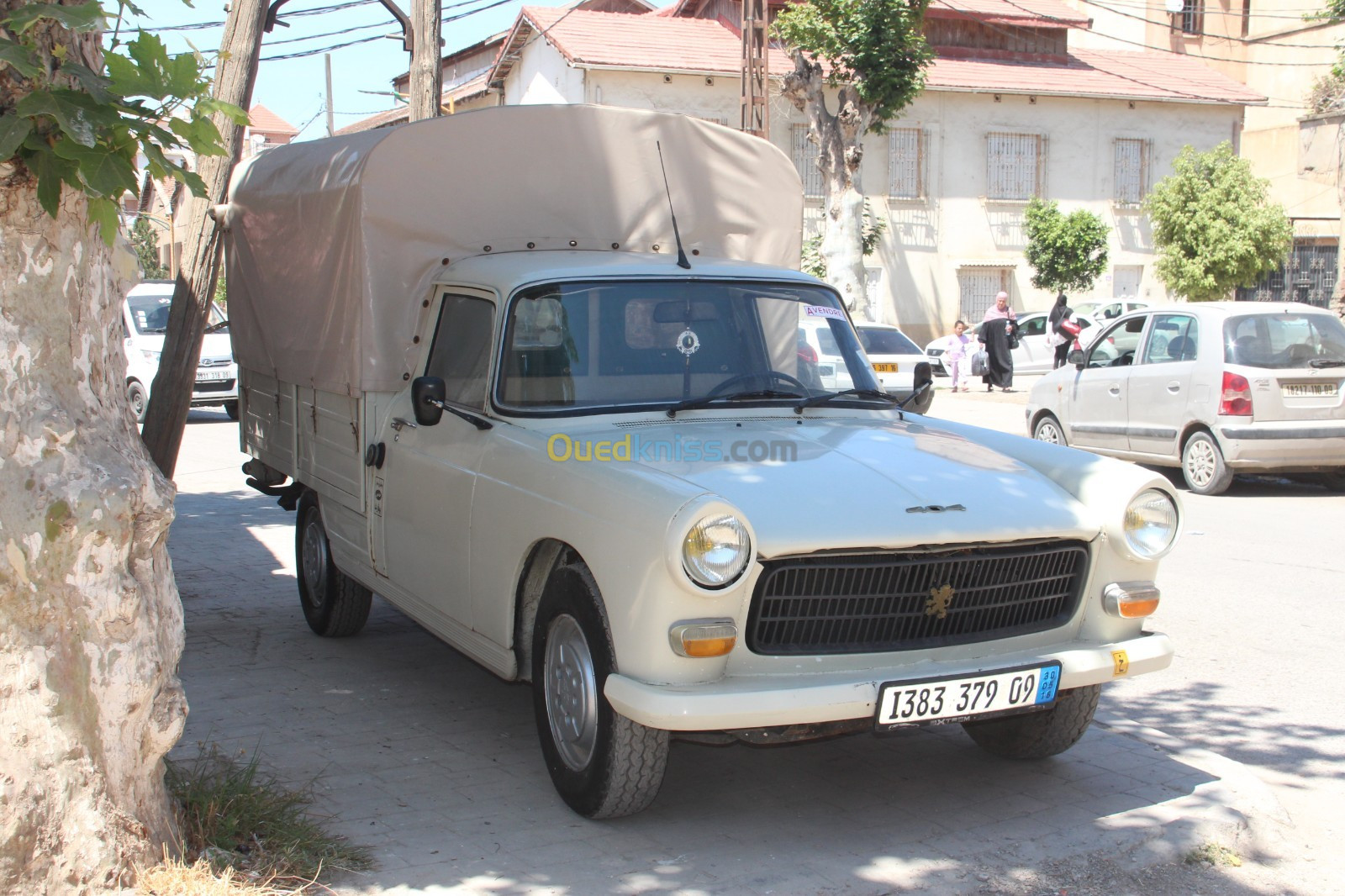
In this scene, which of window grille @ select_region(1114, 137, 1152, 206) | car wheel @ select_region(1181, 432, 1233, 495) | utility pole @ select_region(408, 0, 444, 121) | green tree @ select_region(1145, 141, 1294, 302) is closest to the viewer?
car wheel @ select_region(1181, 432, 1233, 495)

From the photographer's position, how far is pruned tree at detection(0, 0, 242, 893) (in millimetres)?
3373

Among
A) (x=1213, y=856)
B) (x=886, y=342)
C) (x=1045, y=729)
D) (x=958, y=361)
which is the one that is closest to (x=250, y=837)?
(x=1045, y=729)

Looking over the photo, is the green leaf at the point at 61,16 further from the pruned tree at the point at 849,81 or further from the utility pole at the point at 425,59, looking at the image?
the pruned tree at the point at 849,81

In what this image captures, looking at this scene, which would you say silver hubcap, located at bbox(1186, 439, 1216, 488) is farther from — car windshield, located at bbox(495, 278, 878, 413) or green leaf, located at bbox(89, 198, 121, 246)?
green leaf, located at bbox(89, 198, 121, 246)

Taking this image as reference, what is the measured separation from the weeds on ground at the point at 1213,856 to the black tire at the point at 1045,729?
0.67 m

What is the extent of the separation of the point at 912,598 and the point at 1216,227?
30.7m

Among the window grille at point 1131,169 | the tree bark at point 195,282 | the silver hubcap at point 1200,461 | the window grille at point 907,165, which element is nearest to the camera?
Answer: the tree bark at point 195,282

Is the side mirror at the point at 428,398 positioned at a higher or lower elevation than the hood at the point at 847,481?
higher

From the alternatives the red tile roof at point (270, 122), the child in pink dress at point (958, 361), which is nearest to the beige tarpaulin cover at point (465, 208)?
the child in pink dress at point (958, 361)

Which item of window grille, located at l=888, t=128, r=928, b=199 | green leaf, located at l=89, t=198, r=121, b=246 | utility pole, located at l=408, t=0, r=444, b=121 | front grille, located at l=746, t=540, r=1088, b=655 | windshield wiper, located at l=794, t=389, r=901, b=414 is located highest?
window grille, located at l=888, t=128, r=928, b=199

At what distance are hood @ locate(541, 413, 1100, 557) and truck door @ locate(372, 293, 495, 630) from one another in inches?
26.3

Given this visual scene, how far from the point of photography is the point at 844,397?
5.52 metres

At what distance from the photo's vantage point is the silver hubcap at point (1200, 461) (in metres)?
12.2

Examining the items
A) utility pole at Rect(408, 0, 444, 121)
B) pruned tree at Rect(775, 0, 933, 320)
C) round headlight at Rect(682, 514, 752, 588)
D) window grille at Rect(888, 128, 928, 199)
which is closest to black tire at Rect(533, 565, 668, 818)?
round headlight at Rect(682, 514, 752, 588)
